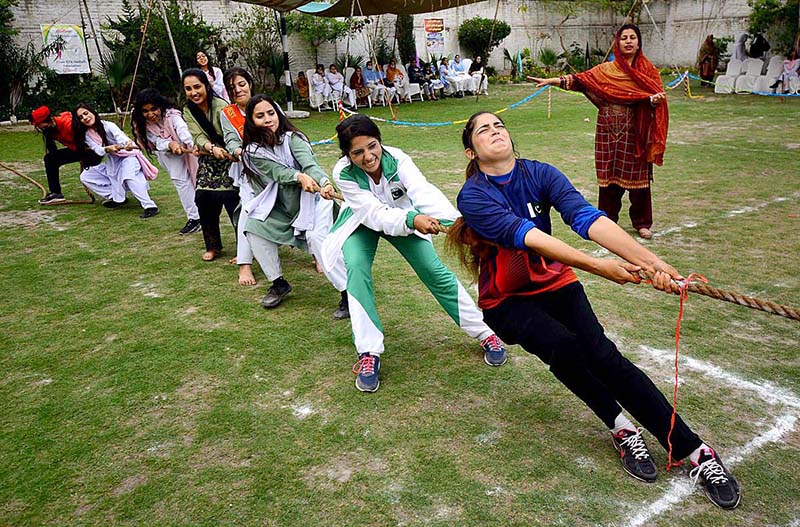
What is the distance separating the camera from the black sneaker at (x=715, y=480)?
234cm

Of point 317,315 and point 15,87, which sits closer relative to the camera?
point 317,315

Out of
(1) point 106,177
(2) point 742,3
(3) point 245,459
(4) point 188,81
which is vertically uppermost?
(2) point 742,3

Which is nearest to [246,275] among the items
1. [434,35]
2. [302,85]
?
[302,85]

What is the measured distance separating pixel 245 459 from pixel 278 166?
2183mm

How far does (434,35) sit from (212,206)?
1755 cm

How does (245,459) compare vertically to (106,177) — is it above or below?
below

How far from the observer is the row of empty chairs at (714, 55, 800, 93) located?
1521cm

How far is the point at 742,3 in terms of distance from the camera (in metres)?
21.1

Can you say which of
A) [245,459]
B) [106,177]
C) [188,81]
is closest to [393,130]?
[106,177]

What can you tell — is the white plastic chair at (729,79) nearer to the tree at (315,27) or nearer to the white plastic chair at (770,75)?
the white plastic chair at (770,75)

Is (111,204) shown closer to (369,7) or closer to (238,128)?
(238,128)

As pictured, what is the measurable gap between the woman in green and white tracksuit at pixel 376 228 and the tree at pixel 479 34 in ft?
63.3

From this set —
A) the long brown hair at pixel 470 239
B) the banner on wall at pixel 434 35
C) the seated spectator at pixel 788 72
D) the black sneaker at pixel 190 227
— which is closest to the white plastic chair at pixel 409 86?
the banner on wall at pixel 434 35

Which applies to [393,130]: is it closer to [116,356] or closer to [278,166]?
[278,166]
